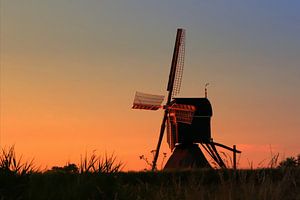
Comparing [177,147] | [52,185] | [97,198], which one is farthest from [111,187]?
[177,147]

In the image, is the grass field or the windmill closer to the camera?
the grass field

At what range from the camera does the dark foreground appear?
9.63m

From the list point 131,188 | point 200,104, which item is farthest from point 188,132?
point 131,188

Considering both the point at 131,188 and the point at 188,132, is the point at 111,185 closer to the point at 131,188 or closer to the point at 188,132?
the point at 131,188

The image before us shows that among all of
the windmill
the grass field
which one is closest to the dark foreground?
the grass field

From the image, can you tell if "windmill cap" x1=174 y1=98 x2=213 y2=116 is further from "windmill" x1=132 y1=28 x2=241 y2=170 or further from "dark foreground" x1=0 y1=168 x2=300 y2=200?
"dark foreground" x1=0 y1=168 x2=300 y2=200

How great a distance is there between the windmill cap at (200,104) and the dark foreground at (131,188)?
39.5m

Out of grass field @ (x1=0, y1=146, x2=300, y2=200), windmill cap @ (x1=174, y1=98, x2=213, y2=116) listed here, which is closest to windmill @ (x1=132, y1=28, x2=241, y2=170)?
windmill cap @ (x1=174, y1=98, x2=213, y2=116)

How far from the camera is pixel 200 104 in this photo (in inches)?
2013

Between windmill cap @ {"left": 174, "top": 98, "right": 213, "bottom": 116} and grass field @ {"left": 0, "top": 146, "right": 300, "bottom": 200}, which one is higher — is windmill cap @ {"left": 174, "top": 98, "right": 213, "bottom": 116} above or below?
above

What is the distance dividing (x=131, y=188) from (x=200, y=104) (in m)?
40.2

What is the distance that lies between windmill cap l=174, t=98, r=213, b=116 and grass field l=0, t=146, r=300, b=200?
129 feet

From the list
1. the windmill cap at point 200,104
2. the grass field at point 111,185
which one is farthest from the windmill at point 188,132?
the grass field at point 111,185

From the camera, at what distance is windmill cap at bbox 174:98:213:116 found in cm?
5066
